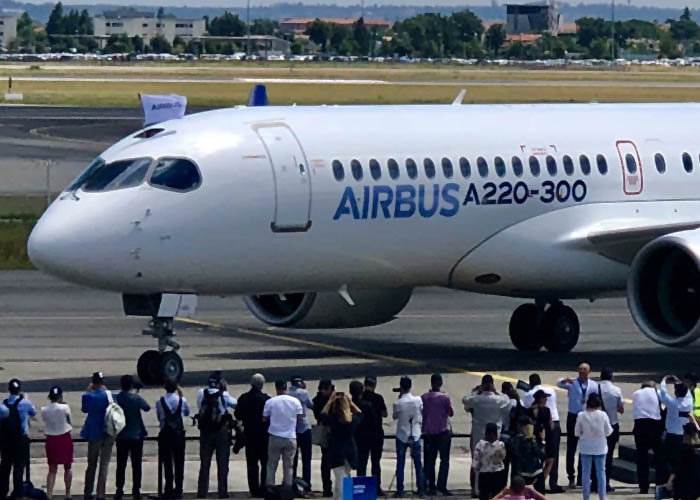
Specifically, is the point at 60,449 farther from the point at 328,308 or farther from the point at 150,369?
the point at 328,308

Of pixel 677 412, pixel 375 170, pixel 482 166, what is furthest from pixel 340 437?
pixel 482 166

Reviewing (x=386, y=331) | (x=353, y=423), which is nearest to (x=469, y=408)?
(x=353, y=423)

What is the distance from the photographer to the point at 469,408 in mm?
25219

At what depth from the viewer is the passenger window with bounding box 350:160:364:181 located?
33156 millimetres

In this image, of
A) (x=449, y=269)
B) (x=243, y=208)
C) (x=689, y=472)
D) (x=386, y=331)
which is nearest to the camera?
(x=689, y=472)

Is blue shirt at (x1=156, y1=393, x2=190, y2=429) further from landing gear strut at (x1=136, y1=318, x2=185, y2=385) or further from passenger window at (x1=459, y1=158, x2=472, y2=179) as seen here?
passenger window at (x1=459, y1=158, x2=472, y2=179)

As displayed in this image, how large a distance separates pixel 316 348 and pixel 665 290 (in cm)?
711

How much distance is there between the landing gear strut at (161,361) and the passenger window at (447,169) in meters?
5.34

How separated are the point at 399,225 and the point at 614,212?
423 cm

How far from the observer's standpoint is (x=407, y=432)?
25.3 metres

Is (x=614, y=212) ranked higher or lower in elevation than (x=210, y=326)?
higher

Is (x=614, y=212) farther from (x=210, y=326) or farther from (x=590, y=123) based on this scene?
(x=210, y=326)

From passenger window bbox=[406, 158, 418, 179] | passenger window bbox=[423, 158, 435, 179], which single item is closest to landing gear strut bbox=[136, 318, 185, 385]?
passenger window bbox=[406, 158, 418, 179]

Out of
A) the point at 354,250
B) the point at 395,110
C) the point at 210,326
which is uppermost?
the point at 395,110
